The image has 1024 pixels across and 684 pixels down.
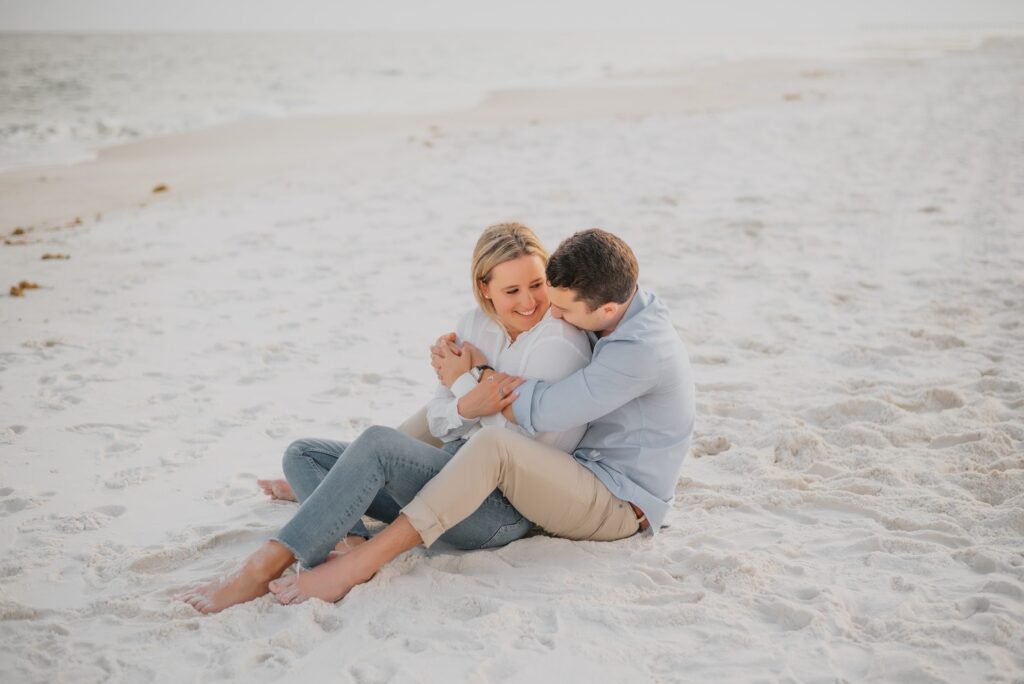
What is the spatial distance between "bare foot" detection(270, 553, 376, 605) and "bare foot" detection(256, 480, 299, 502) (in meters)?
0.74

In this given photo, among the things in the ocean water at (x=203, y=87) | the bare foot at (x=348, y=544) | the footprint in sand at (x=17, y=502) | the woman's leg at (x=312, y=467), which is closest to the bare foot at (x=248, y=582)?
the bare foot at (x=348, y=544)

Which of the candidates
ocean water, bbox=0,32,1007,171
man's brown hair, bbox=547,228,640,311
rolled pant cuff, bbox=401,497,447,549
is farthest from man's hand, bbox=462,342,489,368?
ocean water, bbox=0,32,1007,171

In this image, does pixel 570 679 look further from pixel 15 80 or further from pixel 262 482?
pixel 15 80

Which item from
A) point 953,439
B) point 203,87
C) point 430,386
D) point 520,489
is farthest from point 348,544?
point 203,87

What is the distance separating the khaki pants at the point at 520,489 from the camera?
2.83m

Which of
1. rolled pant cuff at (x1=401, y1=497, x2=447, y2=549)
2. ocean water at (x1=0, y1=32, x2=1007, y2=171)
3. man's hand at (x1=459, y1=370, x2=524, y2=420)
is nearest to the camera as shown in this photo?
rolled pant cuff at (x1=401, y1=497, x2=447, y2=549)

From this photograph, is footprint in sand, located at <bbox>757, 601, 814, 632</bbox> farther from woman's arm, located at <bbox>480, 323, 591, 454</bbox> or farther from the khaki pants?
woman's arm, located at <bbox>480, 323, 591, 454</bbox>

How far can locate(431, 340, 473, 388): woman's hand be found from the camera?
329 centimetres

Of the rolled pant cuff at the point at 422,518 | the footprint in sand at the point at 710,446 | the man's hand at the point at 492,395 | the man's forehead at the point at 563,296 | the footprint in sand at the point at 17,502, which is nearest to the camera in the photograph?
the rolled pant cuff at the point at 422,518

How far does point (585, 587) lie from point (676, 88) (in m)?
19.7

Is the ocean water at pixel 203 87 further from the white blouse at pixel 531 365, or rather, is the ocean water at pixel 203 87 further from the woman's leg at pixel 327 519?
the woman's leg at pixel 327 519

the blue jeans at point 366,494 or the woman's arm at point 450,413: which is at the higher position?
the woman's arm at point 450,413

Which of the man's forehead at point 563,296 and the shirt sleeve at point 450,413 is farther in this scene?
the shirt sleeve at point 450,413

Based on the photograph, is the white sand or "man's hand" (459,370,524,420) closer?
the white sand
